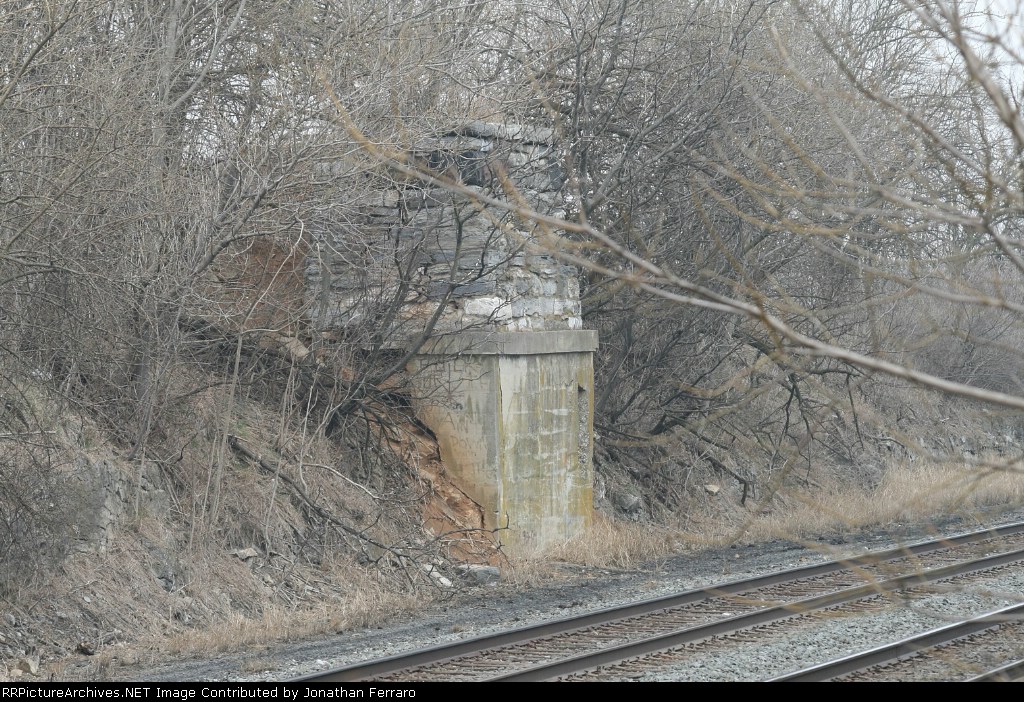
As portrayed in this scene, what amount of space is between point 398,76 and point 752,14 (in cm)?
656

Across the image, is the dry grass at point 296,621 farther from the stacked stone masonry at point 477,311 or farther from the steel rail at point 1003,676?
the steel rail at point 1003,676

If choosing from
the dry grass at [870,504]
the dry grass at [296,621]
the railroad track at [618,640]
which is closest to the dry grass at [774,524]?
the dry grass at [870,504]

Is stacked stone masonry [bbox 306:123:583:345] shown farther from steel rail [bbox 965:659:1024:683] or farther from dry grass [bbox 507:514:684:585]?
steel rail [bbox 965:659:1024:683]

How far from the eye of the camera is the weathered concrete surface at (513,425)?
12.6 metres

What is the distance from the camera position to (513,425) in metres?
12.8

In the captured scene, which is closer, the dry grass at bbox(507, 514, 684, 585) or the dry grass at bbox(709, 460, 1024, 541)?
the dry grass at bbox(507, 514, 684, 585)

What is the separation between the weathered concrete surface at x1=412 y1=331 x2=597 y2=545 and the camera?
12602 millimetres

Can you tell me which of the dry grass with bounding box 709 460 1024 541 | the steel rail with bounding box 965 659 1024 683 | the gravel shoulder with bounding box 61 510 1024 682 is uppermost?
the steel rail with bounding box 965 659 1024 683

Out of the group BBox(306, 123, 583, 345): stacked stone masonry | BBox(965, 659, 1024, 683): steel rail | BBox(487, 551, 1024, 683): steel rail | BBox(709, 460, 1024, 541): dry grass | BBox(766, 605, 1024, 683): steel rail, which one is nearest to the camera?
BBox(965, 659, 1024, 683): steel rail

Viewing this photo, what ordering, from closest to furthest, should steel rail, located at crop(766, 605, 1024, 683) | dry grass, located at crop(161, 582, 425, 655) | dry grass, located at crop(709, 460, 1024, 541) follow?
steel rail, located at crop(766, 605, 1024, 683) < dry grass, located at crop(161, 582, 425, 655) < dry grass, located at crop(709, 460, 1024, 541)

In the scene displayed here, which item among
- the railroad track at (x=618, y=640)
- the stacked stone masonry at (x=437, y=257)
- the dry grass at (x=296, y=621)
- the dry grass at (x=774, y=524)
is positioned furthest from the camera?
the dry grass at (x=774, y=524)

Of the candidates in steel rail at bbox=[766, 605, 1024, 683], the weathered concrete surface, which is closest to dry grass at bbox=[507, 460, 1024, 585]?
the weathered concrete surface
